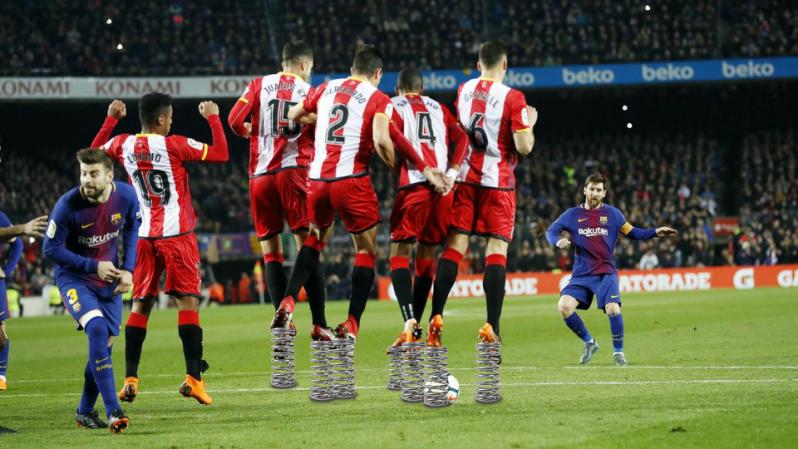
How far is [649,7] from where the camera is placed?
4372 centimetres

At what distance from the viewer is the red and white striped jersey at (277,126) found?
10.6 meters

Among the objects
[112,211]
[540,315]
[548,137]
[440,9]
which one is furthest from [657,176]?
[112,211]

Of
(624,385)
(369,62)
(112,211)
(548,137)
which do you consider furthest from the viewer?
(548,137)

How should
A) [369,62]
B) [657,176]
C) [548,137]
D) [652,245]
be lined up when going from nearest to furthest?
1. [369,62]
2. [652,245]
3. [657,176]
4. [548,137]

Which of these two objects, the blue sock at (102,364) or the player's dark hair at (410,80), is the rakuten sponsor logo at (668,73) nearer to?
the player's dark hair at (410,80)

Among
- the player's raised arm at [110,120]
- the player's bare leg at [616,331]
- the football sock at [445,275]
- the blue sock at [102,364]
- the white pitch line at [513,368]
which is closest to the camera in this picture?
the blue sock at [102,364]

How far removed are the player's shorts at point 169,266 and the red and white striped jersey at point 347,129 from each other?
1.45 meters

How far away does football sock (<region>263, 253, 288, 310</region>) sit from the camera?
1088 centimetres

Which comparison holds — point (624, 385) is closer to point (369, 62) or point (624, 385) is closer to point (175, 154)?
point (369, 62)

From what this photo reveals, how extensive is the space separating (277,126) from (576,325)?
5.16 metres

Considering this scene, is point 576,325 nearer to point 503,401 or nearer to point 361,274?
point 503,401

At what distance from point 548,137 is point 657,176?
5.30 meters

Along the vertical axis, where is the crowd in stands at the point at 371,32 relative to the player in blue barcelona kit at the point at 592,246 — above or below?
above

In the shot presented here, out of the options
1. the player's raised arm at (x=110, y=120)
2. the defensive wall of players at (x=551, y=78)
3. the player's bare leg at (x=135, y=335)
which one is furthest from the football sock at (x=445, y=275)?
the defensive wall of players at (x=551, y=78)
